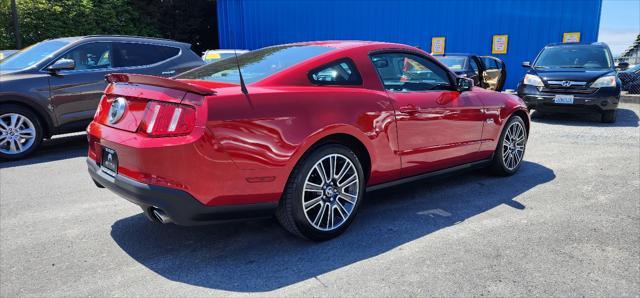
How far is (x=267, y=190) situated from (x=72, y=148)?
508cm

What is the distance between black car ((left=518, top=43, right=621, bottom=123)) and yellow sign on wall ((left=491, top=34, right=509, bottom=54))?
5.12 m

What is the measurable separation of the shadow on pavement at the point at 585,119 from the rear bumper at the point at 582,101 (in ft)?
1.07

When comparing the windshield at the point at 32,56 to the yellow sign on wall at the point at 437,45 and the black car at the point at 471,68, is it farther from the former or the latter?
the yellow sign on wall at the point at 437,45

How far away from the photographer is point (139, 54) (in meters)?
6.94

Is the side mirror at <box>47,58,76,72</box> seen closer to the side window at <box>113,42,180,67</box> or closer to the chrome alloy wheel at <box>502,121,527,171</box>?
the side window at <box>113,42,180,67</box>

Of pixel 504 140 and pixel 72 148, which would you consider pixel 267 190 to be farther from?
pixel 72 148

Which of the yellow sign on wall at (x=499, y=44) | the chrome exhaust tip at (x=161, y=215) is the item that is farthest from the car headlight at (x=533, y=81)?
the chrome exhaust tip at (x=161, y=215)

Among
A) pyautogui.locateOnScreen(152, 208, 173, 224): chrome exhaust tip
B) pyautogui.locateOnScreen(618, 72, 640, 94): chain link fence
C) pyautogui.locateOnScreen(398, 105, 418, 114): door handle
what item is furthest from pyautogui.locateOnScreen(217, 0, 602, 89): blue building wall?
pyautogui.locateOnScreen(152, 208, 173, 224): chrome exhaust tip

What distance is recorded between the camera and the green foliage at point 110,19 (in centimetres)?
1590

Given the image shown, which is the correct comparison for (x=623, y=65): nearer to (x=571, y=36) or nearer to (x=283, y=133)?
(x=571, y=36)

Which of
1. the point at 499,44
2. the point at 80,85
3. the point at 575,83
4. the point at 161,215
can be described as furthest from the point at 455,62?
the point at 161,215

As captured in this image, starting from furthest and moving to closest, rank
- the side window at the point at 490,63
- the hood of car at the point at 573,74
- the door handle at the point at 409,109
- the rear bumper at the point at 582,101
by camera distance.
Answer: the side window at the point at 490,63, the hood of car at the point at 573,74, the rear bumper at the point at 582,101, the door handle at the point at 409,109

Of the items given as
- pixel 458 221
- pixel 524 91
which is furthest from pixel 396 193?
pixel 524 91

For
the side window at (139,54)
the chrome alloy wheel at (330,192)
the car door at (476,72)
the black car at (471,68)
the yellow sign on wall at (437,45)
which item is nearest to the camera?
the chrome alloy wheel at (330,192)
